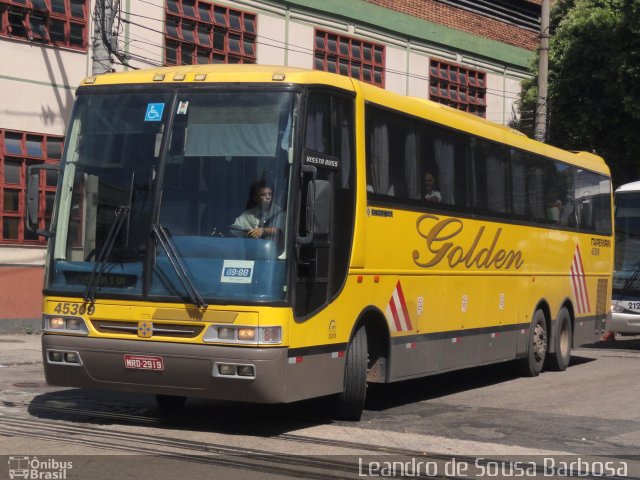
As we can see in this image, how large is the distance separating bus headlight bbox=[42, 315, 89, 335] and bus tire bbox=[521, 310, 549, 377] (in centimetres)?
786

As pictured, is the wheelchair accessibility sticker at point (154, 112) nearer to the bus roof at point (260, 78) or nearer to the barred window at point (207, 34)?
the bus roof at point (260, 78)

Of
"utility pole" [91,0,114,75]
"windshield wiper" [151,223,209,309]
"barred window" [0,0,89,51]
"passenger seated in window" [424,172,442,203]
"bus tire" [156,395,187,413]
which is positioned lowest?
"bus tire" [156,395,187,413]

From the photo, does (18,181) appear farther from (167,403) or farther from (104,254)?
(104,254)

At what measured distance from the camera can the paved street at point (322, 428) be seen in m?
8.79

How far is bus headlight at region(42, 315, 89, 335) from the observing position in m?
9.88

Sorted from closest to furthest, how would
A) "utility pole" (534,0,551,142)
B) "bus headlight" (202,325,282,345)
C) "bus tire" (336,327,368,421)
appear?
"bus headlight" (202,325,282,345)
"bus tire" (336,327,368,421)
"utility pole" (534,0,551,142)

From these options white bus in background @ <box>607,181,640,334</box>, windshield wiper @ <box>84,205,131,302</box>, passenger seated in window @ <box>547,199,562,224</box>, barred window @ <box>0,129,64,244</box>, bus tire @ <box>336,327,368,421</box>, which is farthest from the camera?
barred window @ <box>0,129,64,244</box>

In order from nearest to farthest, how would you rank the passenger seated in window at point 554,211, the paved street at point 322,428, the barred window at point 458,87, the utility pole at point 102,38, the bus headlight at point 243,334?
1. the paved street at point 322,428
2. the bus headlight at point 243,334
3. the passenger seated in window at point 554,211
4. the utility pole at point 102,38
5. the barred window at point 458,87

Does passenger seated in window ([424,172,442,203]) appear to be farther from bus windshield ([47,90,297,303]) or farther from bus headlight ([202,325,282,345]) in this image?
bus headlight ([202,325,282,345])

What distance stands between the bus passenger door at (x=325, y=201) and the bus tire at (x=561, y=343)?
738 centimetres

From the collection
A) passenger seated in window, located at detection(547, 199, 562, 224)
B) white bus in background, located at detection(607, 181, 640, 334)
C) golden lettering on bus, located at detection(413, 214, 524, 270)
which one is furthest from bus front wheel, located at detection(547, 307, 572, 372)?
white bus in background, located at detection(607, 181, 640, 334)

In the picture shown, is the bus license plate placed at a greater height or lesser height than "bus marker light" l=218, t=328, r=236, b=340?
lesser

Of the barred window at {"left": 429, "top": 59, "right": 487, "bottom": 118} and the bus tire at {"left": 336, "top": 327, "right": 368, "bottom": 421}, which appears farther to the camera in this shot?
the barred window at {"left": 429, "top": 59, "right": 487, "bottom": 118}

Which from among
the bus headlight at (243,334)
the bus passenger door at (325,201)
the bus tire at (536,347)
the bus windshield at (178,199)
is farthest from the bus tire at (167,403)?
the bus tire at (536,347)
